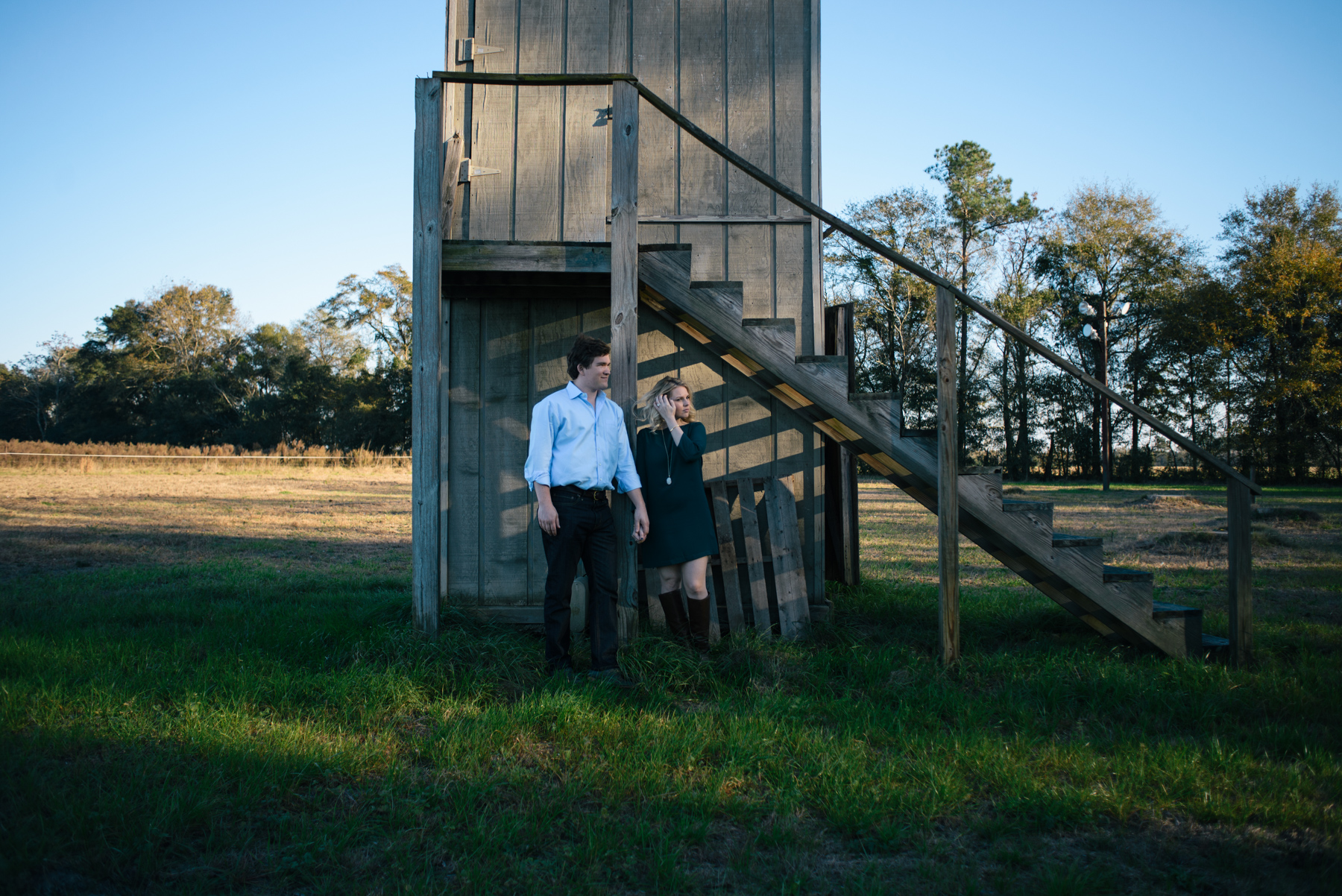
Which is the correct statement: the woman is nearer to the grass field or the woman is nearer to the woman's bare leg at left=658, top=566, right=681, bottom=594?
the woman's bare leg at left=658, top=566, right=681, bottom=594

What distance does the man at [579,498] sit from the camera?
14.7ft

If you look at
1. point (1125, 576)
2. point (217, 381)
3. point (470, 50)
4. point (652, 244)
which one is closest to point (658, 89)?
point (470, 50)

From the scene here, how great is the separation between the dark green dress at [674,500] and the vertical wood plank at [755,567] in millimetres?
514

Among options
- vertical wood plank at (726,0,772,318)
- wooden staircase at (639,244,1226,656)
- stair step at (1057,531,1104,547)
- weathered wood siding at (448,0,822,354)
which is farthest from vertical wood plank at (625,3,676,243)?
stair step at (1057,531,1104,547)

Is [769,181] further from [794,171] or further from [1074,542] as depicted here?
[1074,542]

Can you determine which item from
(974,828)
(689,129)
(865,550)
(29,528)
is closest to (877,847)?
(974,828)

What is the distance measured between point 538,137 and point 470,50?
2.75 feet

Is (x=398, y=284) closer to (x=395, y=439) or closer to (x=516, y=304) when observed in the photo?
(x=395, y=439)

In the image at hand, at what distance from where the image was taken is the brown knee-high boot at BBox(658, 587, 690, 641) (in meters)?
5.20

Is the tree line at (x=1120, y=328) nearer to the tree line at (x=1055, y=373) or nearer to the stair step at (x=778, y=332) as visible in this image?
the tree line at (x=1055, y=373)

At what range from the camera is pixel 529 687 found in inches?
171

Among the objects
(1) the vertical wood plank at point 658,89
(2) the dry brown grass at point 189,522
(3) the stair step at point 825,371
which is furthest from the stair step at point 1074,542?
(2) the dry brown grass at point 189,522

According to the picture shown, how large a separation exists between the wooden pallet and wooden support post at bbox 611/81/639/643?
25.0 inches

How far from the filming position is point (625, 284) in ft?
16.3
